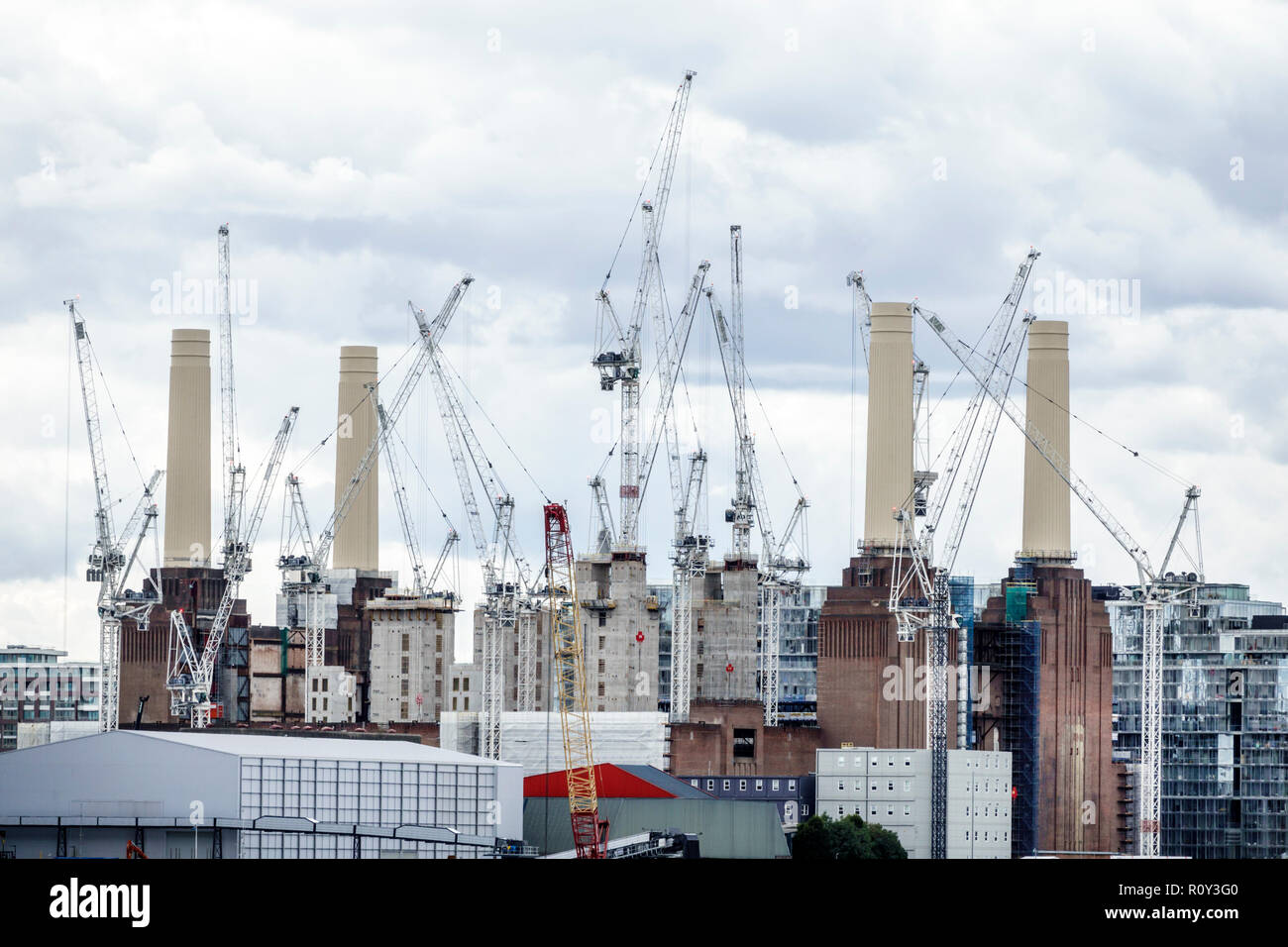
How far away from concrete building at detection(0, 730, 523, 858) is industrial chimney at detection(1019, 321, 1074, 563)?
6621 cm

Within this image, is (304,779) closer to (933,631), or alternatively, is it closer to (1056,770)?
(933,631)

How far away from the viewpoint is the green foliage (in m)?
146

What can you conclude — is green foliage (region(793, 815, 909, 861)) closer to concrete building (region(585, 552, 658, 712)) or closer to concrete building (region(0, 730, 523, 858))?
concrete building (region(0, 730, 523, 858))

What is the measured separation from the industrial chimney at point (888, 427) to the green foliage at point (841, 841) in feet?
112

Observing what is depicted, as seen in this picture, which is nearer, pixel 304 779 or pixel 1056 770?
pixel 304 779

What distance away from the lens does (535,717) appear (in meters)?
183

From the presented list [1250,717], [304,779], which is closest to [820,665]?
→ [1250,717]

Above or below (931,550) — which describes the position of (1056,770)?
below

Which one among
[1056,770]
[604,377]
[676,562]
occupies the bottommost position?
[1056,770]

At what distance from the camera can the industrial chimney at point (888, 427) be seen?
18188 cm

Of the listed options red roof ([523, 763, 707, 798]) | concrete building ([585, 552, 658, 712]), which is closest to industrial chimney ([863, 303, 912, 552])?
concrete building ([585, 552, 658, 712])
